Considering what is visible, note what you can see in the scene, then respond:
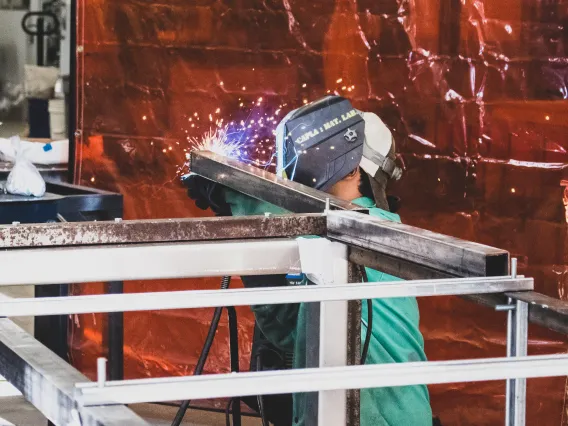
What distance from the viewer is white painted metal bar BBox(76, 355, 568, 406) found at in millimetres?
915

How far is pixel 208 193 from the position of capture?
93.8 inches

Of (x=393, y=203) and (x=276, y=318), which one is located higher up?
(x=393, y=203)

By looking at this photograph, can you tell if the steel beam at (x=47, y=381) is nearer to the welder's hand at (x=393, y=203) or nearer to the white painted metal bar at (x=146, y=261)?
the white painted metal bar at (x=146, y=261)

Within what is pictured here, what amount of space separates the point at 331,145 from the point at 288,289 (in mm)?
1100

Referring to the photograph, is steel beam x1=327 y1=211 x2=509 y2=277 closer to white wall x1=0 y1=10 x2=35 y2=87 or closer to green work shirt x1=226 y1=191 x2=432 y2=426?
green work shirt x1=226 y1=191 x2=432 y2=426

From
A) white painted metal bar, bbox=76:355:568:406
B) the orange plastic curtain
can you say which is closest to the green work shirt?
white painted metal bar, bbox=76:355:568:406

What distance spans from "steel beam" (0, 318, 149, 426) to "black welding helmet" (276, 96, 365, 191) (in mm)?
1074

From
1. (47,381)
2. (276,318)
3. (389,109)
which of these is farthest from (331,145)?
(389,109)

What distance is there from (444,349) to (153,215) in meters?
1.32

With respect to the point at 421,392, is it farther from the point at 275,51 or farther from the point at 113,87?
the point at 113,87

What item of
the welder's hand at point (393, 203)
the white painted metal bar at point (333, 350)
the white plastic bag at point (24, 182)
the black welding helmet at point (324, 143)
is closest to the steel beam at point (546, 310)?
the white painted metal bar at point (333, 350)

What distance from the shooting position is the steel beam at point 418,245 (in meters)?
1.25

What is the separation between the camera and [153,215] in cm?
405

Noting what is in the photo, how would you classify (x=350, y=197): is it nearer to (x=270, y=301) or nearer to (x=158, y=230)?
(x=158, y=230)
